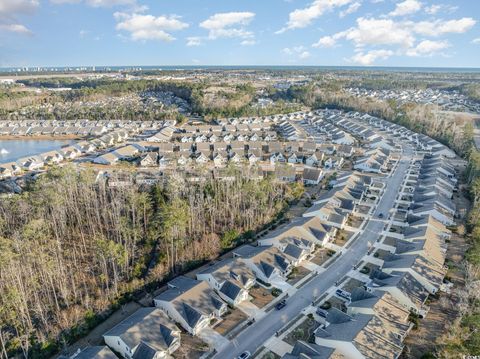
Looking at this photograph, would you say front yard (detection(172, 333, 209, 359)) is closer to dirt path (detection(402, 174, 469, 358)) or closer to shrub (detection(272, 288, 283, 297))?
shrub (detection(272, 288, 283, 297))

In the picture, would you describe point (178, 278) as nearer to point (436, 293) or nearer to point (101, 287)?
point (101, 287)

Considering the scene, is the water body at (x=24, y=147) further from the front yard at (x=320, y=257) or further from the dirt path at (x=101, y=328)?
the front yard at (x=320, y=257)

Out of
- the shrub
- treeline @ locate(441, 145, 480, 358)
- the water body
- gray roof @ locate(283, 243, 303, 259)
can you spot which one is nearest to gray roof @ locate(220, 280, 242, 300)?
the shrub

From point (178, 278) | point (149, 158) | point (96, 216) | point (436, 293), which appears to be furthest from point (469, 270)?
point (149, 158)

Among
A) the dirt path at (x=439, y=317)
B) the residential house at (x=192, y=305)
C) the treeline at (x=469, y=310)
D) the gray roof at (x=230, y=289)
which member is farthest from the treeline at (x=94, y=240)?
the treeline at (x=469, y=310)

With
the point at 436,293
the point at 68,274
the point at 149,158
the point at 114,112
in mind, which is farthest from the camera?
the point at 114,112

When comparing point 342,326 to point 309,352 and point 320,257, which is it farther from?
point 320,257
